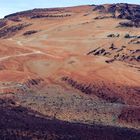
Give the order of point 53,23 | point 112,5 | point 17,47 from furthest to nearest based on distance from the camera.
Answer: point 112,5 < point 53,23 < point 17,47

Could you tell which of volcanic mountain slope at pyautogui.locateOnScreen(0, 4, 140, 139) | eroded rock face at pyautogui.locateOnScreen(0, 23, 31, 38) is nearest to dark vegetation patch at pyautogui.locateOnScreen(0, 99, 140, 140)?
volcanic mountain slope at pyautogui.locateOnScreen(0, 4, 140, 139)

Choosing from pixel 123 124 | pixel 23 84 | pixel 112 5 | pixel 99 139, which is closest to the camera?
pixel 99 139

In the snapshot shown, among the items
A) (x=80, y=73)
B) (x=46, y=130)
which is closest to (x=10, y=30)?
(x=80, y=73)

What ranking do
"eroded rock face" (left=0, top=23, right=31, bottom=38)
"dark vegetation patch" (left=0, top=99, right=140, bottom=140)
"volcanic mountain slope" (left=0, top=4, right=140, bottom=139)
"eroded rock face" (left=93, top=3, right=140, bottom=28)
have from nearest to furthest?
"dark vegetation patch" (left=0, top=99, right=140, bottom=140)
"volcanic mountain slope" (left=0, top=4, right=140, bottom=139)
"eroded rock face" (left=93, top=3, right=140, bottom=28)
"eroded rock face" (left=0, top=23, right=31, bottom=38)

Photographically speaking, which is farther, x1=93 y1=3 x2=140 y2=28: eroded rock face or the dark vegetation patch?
x1=93 y1=3 x2=140 y2=28: eroded rock face

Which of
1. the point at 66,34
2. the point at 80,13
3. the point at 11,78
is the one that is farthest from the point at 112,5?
the point at 11,78

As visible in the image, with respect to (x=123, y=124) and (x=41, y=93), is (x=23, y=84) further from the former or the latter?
(x=123, y=124)

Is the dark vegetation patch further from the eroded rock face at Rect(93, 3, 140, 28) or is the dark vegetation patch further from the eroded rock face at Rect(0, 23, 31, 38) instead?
the eroded rock face at Rect(0, 23, 31, 38)
